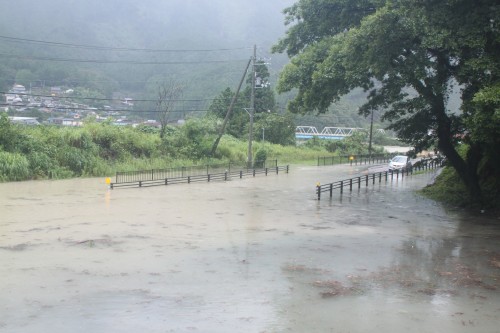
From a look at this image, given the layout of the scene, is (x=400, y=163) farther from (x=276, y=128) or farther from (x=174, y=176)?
(x=276, y=128)

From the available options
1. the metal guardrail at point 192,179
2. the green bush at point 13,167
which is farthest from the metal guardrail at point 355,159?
the green bush at point 13,167

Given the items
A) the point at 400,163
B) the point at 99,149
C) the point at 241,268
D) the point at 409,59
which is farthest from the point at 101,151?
the point at 241,268

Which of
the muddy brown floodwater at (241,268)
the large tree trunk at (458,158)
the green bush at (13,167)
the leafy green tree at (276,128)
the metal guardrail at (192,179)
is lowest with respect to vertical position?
the muddy brown floodwater at (241,268)

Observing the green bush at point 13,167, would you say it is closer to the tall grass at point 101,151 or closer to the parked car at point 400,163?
the tall grass at point 101,151

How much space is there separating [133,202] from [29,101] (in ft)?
141

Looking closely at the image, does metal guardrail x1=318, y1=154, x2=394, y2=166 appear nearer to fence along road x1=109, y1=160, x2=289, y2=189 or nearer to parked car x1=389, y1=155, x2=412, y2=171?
parked car x1=389, y1=155, x2=412, y2=171

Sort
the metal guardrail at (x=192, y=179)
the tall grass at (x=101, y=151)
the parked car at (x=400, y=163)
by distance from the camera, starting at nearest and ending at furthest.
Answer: the metal guardrail at (x=192, y=179), the tall grass at (x=101, y=151), the parked car at (x=400, y=163)

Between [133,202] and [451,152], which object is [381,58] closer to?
[451,152]

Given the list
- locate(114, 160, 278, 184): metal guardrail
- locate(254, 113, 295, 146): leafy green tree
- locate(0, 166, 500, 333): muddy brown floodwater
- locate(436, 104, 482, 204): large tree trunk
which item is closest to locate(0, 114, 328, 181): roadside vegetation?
locate(114, 160, 278, 184): metal guardrail

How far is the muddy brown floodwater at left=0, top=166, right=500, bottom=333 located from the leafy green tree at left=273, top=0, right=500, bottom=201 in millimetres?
3821

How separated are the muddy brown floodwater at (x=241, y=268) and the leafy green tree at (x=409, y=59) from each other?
12.5 feet

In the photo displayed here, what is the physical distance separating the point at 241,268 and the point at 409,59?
1087 centimetres

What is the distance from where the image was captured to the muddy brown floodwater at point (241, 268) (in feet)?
27.6

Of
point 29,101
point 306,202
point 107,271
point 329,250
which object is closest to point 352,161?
point 306,202
